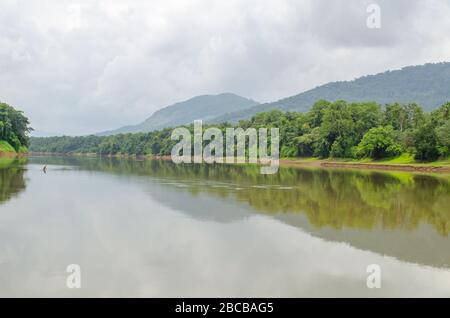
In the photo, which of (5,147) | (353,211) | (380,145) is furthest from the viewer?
(5,147)

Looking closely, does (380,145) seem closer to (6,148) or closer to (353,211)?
(353,211)

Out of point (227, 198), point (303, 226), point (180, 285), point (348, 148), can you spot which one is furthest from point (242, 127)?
point (180, 285)

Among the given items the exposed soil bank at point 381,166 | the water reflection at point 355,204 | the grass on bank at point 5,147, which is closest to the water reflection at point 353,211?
the water reflection at point 355,204

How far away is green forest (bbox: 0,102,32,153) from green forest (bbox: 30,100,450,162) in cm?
5550

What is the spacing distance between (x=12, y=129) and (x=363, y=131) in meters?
74.3

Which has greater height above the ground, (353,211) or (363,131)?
(363,131)

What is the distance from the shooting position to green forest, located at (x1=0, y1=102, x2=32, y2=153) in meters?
97.1

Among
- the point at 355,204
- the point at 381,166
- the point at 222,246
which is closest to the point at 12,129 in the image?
the point at 381,166

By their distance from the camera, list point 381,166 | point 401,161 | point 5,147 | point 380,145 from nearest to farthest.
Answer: point 401,161 < point 381,166 < point 380,145 < point 5,147

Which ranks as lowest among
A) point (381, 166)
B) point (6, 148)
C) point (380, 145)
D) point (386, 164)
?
point (381, 166)

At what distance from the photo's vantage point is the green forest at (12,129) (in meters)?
97.1

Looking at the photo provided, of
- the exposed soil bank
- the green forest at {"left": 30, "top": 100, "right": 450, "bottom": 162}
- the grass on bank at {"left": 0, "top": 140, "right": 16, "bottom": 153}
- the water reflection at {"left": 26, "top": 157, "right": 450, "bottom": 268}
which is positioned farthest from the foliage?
the grass on bank at {"left": 0, "top": 140, "right": 16, "bottom": 153}

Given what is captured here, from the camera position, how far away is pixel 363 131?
8462 centimetres

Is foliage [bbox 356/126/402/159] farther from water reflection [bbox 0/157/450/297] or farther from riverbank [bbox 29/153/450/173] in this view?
water reflection [bbox 0/157/450/297]
